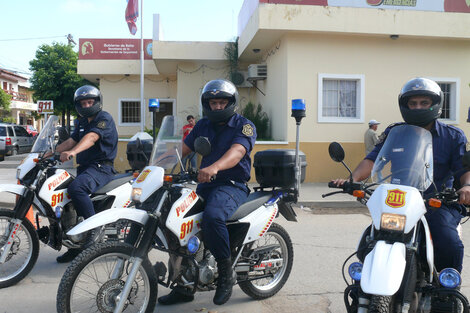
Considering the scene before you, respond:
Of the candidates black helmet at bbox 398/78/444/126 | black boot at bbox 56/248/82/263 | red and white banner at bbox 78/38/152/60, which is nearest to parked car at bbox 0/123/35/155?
red and white banner at bbox 78/38/152/60

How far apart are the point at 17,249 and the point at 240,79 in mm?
12712

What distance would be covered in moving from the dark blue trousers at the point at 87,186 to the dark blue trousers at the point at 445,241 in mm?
3304

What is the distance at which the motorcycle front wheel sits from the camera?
281 cm

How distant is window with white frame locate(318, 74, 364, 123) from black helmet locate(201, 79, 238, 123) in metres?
8.77

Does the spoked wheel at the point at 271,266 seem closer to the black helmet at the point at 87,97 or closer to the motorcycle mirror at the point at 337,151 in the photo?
the motorcycle mirror at the point at 337,151

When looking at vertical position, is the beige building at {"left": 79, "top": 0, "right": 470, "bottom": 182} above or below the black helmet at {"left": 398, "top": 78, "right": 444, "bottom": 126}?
above

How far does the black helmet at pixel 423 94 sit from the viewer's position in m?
3.04

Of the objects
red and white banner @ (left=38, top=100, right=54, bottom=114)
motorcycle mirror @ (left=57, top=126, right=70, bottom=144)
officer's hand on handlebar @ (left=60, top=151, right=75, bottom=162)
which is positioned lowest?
officer's hand on handlebar @ (left=60, top=151, right=75, bottom=162)

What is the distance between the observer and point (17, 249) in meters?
4.29

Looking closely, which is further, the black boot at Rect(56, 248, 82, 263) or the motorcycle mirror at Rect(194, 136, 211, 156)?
the black boot at Rect(56, 248, 82, 263)

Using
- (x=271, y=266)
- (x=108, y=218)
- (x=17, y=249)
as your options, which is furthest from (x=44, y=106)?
(x=108, y=218)

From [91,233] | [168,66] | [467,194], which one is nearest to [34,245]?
[91,233]

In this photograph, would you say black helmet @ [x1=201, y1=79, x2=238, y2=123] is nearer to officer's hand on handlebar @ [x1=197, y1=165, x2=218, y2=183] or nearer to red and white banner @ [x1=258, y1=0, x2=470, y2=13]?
officer's hand on handlebar @ [x1=197, y1=165, x2=218, y2=183]

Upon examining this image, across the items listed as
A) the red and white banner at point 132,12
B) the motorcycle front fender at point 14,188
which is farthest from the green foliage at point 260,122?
the motorcycle front fender at point 14,188
